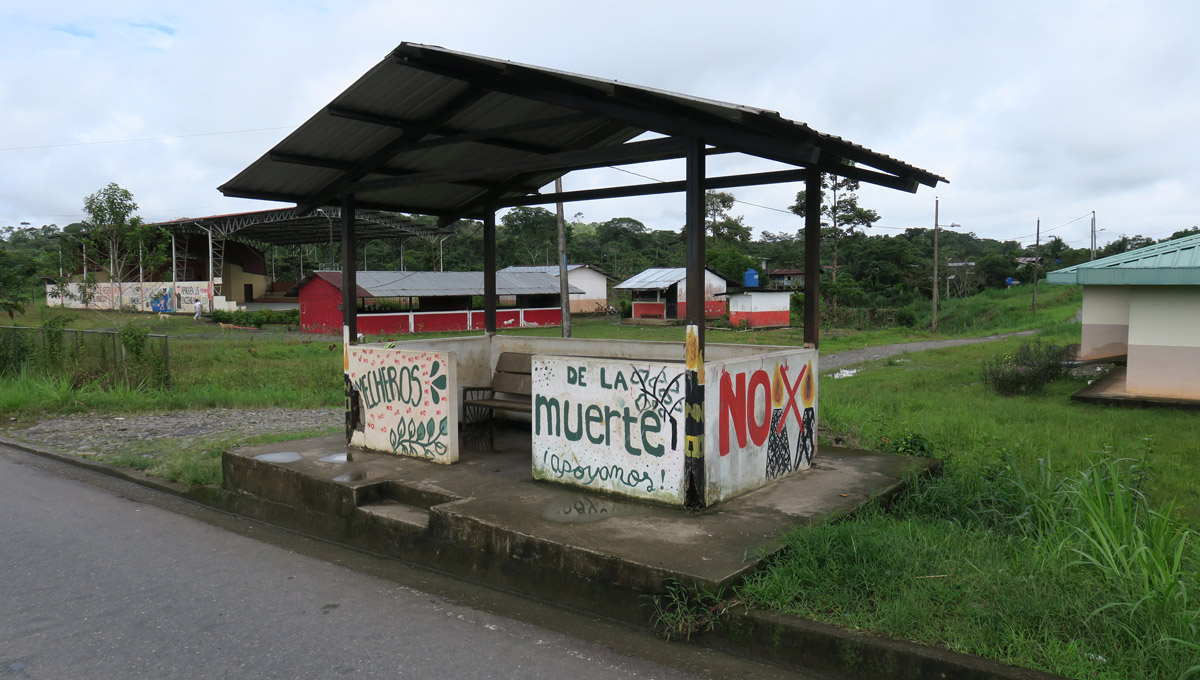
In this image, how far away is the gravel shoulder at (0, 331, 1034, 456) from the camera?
1038 centimetres

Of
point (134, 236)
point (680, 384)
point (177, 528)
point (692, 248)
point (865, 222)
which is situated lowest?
point (177, 528)

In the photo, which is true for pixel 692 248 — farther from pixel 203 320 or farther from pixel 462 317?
pixel 203 320

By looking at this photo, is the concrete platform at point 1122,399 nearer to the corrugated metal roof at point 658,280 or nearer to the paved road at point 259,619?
the paved road at point 259,619

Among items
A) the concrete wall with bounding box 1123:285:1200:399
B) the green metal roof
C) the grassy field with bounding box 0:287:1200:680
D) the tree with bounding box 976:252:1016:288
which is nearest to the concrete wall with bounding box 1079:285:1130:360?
the green metal roof

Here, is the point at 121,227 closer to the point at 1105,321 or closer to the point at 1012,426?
the point at 1012,426

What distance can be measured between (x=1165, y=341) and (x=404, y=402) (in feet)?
41.6

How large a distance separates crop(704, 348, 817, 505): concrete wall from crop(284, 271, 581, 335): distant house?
3358 centimetres

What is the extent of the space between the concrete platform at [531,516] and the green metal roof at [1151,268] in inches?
329

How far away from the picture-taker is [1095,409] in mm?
12133

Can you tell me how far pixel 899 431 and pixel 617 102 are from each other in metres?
5.13

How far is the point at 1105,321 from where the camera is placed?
63.8 feet

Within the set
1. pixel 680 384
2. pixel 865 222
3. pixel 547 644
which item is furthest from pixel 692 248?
pixel 865 222

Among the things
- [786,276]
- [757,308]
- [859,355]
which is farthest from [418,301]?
[786,276]

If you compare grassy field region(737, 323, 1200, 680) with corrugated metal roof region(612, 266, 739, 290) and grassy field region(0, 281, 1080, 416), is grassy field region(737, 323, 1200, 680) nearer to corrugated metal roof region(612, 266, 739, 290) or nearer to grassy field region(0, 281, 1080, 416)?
grassy field region(0, 281, 1080, 416)
